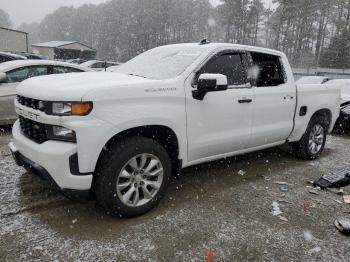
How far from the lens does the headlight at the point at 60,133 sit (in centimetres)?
311

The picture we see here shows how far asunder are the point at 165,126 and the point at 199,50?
121cm

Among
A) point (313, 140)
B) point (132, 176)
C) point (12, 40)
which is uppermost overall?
point (12, 40)

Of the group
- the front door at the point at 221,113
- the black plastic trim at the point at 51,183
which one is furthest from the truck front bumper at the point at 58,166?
the front door at the point at 221,113

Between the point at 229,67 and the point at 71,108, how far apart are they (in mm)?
2241

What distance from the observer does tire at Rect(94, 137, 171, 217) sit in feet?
10.9

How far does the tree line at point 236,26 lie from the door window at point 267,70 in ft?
122

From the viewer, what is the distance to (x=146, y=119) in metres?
3.48

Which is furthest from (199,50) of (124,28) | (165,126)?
(124,28)

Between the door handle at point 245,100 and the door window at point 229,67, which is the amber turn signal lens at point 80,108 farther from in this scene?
the door handle at point 245,100

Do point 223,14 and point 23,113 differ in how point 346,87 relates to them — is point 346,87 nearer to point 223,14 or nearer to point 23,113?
point 23,113

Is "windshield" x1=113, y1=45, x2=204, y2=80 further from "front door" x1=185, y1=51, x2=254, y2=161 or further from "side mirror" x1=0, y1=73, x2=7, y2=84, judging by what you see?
"side mirror" x1=0, y1=73, x2=7, y2=84

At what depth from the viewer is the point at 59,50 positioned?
1924 inches

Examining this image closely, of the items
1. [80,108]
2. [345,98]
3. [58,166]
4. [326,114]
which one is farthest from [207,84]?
[345,98]

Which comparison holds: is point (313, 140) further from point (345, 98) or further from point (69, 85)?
point (69, 85)
